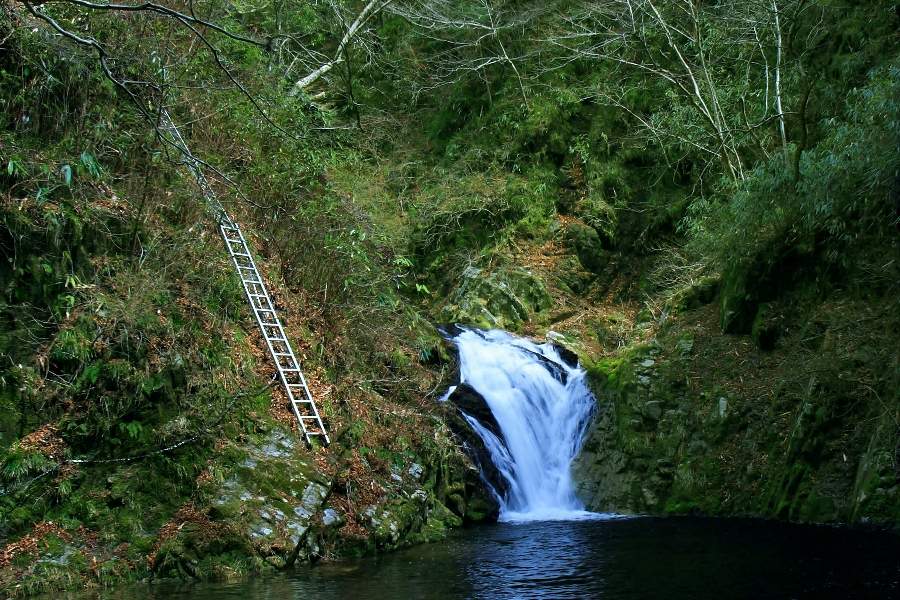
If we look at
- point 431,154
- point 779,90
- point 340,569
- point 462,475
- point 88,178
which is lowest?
point 340,569

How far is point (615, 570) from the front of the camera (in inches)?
270

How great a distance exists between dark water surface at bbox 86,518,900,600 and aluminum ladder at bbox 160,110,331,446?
1869 mm

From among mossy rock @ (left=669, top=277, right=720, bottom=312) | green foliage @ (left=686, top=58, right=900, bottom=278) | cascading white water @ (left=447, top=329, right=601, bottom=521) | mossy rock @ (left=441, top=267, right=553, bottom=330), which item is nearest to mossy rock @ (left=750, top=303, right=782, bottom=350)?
green foliage @ (left=686, top=58, right=900, bottom=278)

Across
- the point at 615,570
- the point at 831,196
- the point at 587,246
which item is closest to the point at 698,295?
the point at 587,246

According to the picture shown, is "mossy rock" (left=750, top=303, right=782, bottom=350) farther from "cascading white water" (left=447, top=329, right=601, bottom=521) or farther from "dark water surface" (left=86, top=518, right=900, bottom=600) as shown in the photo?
"dark water surface" (left=86, top=518, right=900, bottom=600)

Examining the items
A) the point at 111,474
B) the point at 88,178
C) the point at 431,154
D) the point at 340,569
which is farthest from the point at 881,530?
the point at 431,154

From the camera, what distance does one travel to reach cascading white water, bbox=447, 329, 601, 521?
11141 millimetres

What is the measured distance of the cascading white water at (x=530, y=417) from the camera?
11141 millimetres

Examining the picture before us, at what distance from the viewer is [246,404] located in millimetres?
8375

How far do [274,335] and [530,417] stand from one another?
4.60 metres

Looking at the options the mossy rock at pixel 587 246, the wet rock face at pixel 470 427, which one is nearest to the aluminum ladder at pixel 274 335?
the wet rock face at pixel 470 427

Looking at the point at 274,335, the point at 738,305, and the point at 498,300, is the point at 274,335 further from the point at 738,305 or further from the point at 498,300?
the point at 498,300

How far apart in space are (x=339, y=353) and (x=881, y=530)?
6.62 metres

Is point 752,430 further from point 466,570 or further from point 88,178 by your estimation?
point 88,178
